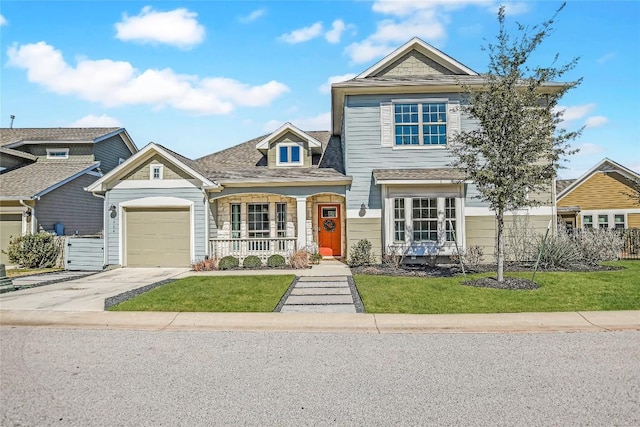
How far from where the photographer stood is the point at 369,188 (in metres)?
16.3

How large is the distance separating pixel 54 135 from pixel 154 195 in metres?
13.4

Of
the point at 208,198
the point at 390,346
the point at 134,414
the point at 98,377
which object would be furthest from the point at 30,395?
the point at 208,198

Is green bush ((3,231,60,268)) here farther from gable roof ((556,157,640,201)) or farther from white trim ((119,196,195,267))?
gable roof ((556,157,640,201))

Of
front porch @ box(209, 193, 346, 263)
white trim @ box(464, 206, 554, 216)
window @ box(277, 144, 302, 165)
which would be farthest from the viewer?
window @ box(277, 144, 302, 165)

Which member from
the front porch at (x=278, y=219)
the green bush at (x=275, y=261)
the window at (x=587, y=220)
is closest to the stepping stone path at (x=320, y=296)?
the green bush at (x=275, y=261)

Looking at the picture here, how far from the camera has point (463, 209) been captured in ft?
51.1

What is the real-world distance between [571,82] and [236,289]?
10.2 meters

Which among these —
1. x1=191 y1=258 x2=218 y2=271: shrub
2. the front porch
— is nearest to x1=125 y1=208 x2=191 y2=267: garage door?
x1=191 y1=258 x2=218 y2=271: shrub

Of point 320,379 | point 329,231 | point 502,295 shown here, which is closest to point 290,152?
point 329,231

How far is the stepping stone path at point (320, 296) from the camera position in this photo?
895cm

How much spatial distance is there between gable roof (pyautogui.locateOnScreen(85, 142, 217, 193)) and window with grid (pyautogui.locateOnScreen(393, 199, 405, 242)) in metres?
6.90

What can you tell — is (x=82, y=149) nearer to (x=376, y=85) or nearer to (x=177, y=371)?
(x=376, y=85)

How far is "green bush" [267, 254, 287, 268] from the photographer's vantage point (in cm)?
1559

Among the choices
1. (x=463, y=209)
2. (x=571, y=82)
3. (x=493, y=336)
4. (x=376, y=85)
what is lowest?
(x=493, y=336)
